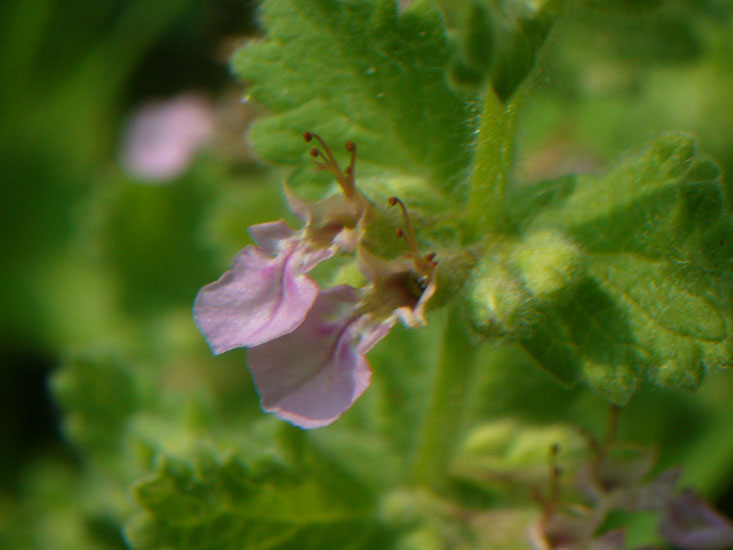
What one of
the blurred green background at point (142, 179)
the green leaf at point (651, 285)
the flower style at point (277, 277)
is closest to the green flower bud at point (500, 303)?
the green leaf at point (651, 285)

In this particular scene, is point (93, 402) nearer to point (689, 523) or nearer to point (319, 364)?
point (319, 364)

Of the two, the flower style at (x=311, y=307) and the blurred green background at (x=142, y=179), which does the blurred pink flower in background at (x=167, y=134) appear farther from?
the flower style at (x=311, y=307)

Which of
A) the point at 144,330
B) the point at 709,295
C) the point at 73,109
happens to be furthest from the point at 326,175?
the point at 73,109

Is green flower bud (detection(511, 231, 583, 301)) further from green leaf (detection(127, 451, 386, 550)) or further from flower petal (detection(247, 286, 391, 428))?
green leaf (detection(127, 451, 386, 550))

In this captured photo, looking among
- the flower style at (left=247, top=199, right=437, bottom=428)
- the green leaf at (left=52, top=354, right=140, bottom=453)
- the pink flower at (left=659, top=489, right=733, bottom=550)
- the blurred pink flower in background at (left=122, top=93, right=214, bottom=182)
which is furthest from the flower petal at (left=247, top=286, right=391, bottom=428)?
the blurred pink flower in background at (left=122, top=93, right=214, bottom=182)

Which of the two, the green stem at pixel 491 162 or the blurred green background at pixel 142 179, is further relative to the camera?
the blurred green background at pixel 142 179

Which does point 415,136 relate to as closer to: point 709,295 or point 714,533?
point 709,295

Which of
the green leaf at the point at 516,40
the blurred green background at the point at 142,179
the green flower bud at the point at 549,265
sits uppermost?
the green leaf at the point at 516,40
